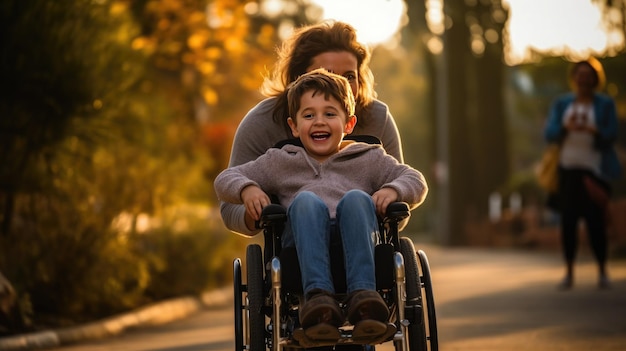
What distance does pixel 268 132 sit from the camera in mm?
6566

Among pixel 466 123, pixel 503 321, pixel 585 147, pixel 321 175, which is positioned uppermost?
pixel 466 123

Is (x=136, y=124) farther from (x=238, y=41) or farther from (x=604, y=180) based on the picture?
(x=238, y=41)

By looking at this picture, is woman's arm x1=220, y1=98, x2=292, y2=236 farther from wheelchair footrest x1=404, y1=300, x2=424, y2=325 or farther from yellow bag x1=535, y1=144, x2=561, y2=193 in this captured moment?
yellow bag x1=535, y1=144, x2=561, y2=193

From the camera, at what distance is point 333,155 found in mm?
5840

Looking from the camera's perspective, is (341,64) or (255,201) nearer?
(255,201)

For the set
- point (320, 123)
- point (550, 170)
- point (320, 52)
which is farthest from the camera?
point (550, 170)

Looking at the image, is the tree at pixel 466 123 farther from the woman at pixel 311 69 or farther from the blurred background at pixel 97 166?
the woman at pixel 311 69

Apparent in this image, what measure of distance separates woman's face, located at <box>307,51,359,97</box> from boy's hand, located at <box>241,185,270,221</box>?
101 centimetres

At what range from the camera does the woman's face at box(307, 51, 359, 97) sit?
657 centimetres

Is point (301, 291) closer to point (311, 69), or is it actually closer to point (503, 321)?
point (311, 69)

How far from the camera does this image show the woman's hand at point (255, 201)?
5699 mm

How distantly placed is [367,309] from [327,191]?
2.24ft

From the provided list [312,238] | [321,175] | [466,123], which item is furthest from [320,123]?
[466,123]

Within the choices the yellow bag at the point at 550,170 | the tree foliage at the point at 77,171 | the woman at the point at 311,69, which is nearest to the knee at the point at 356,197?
the woman at the point at 311,69
